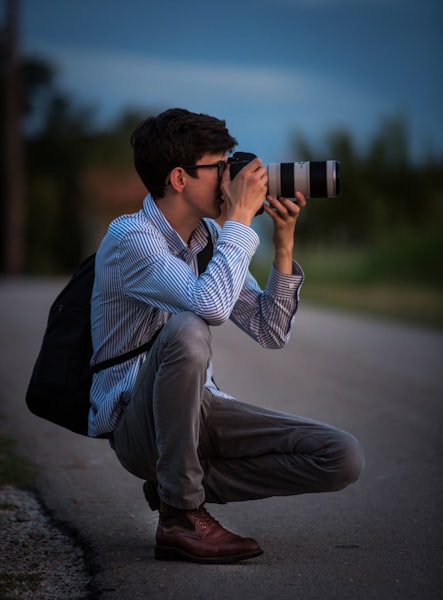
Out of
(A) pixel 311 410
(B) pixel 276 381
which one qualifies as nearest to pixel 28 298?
(B) pixel 276 381

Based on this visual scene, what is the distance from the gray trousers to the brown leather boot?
6cm

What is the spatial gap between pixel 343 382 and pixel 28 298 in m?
7.02

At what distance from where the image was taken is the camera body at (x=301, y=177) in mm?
3666

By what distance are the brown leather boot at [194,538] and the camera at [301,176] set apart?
3.67ft

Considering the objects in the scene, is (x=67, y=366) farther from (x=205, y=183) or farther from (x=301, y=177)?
(x=301, y=177)

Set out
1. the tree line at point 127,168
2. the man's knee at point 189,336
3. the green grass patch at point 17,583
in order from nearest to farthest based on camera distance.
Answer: the green grass patch at point 17,583
the man's knee at point 189,336
the tree line at point 127,168

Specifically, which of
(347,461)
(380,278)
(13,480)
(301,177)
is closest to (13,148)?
(380,278)

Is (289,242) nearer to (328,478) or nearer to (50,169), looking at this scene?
(328,478)

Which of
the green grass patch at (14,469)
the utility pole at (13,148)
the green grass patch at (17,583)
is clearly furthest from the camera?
the utility pole at (13,148)

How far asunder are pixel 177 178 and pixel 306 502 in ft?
5.30

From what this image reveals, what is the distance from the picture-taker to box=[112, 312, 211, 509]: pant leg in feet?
10.9

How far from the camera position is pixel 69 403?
3625 mm

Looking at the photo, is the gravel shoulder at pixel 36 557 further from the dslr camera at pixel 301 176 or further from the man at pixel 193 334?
the dslr camera at pixel 301 176

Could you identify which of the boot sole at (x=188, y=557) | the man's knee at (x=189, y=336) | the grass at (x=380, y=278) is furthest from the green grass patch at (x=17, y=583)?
the grass at (x=380, y=278)
